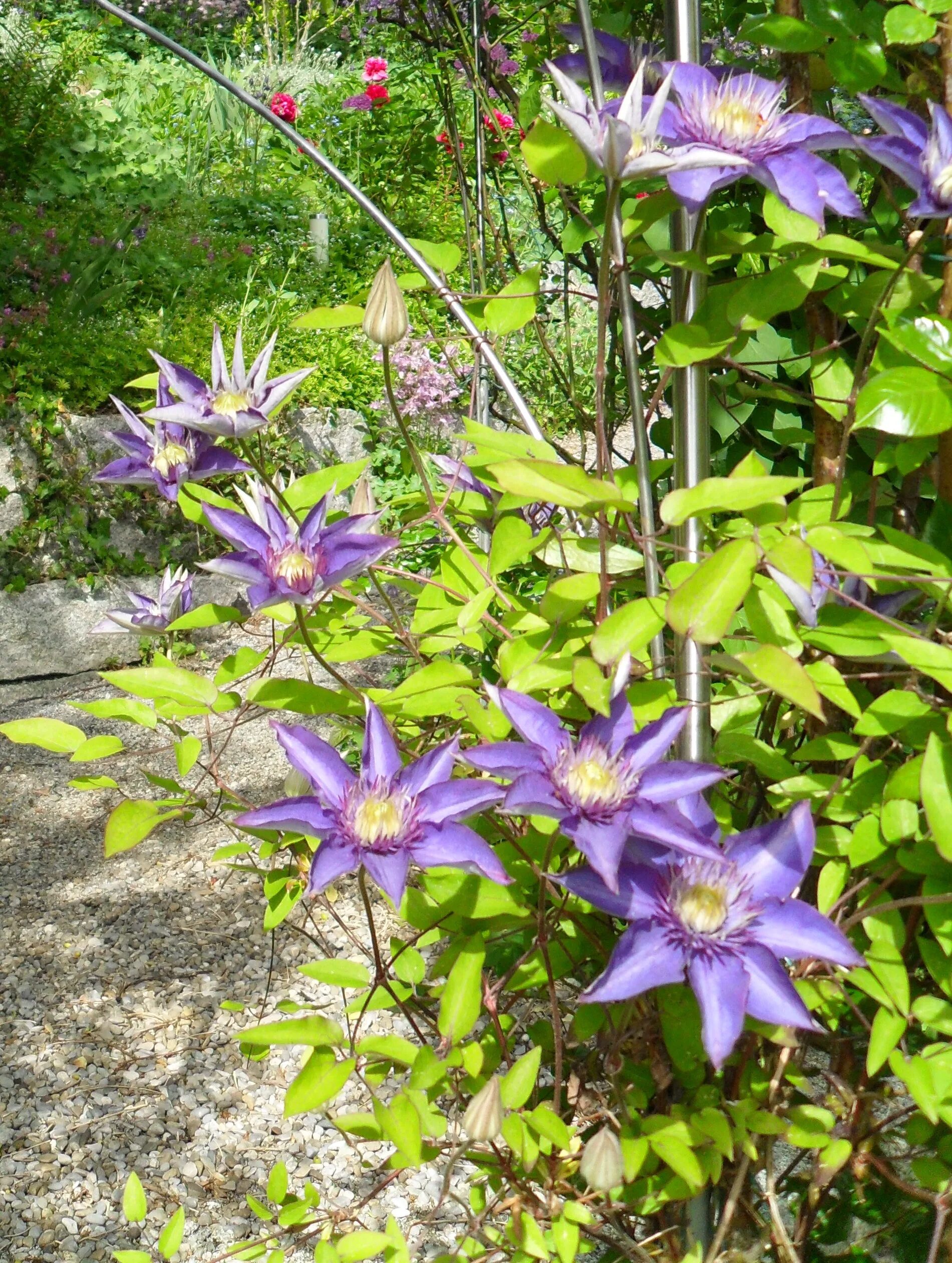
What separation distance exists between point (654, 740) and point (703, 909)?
88mm

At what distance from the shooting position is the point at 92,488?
11.7 ft

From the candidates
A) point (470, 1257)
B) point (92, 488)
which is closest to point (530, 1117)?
point (470, 1257)

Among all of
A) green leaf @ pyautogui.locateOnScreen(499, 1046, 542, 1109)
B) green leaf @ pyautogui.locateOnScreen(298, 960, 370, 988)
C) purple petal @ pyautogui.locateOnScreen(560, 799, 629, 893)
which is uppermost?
purple petal @ pyautogui.locateOnScreen(560, 799, 629, 893)

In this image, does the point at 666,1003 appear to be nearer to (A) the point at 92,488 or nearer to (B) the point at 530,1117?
(B) the point at 530,1117

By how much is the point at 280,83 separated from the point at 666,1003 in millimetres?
6722

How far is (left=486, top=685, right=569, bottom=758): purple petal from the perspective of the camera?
22.6 inches

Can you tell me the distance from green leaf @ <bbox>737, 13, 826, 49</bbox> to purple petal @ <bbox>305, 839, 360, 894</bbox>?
0.55m

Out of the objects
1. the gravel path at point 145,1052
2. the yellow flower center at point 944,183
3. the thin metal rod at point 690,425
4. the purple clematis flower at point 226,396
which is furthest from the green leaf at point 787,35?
the gravel path at point 145,1052

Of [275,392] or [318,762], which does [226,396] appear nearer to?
A: [275,392]

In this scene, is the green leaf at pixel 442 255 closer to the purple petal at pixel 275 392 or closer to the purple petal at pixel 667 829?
the purple petal at pixel 275 392

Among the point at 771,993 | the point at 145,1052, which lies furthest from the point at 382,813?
the point at 145,1052

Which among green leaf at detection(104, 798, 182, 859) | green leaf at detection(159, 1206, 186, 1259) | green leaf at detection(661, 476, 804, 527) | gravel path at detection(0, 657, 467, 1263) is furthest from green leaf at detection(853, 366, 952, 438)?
gravel path at detection(0, 657, 467, 1263)

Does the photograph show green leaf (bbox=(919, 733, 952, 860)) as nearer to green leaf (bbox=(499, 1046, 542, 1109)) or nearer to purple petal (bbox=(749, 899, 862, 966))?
purple petal (bbox=(749, 899, 862, 966))

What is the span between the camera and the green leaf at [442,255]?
83 centimetres
